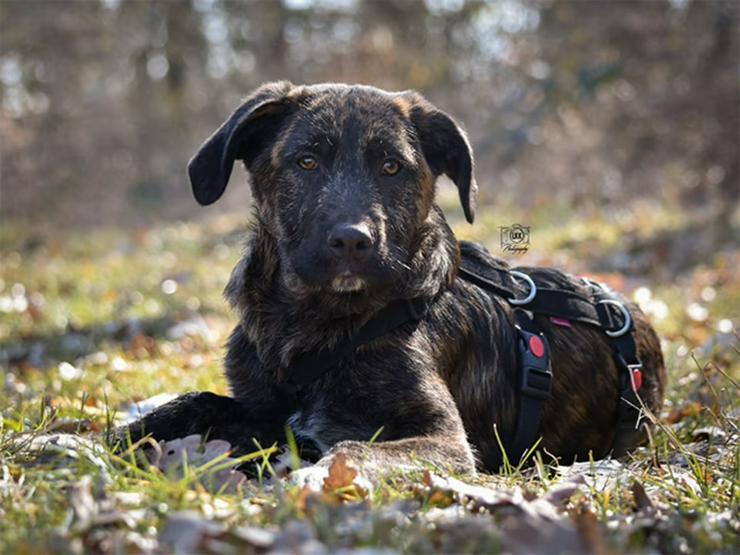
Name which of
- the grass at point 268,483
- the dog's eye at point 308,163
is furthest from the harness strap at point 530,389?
the dog's eye at point 308,163

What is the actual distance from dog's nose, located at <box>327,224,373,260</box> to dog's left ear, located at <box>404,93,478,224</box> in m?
0.76

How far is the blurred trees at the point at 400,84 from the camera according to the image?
43.1ft

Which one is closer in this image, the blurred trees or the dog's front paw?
the dog's front paw

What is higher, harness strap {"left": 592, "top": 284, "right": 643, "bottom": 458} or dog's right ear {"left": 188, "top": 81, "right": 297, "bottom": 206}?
dog's right ear {"left": 188, "top": 81, "right": 297, "bottom": 206}

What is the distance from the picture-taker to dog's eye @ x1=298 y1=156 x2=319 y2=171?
4.18 meters

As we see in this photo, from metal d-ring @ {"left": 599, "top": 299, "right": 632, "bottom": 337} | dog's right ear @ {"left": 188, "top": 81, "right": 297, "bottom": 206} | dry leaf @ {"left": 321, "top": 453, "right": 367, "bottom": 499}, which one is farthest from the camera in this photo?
metal d-ring @ {"left": 599, "top": 299, "right": 632, "bottom": 337}

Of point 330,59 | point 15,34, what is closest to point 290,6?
point 330,59

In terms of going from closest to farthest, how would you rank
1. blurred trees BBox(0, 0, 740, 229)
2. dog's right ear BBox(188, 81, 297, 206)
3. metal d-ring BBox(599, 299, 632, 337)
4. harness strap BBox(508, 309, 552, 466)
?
dog's right ear BBox(188, 81, 297, 206), harness strap BBox(508, 309, 552, 466), metal d-ring BBox(599, 299, 632, 337), blurred trees BBox(0, 0, 740, 229)

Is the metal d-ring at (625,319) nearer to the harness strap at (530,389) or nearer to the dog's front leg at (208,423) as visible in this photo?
the harness strap at (530,389)

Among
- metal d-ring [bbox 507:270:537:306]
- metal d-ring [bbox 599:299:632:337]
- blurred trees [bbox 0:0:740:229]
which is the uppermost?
blurred trees [bbox 0:0:740:229]

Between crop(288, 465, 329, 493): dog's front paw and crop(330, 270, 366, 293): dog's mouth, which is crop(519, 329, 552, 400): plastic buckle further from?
crop(288, 465, 329, 493): dog's front paw

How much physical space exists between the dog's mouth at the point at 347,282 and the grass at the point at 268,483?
2.83 feet

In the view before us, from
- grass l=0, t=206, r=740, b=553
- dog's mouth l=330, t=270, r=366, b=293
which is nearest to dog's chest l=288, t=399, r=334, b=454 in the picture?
grass l=0, t=206, r=740, b=553

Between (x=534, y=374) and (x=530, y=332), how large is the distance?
24 centimetres
